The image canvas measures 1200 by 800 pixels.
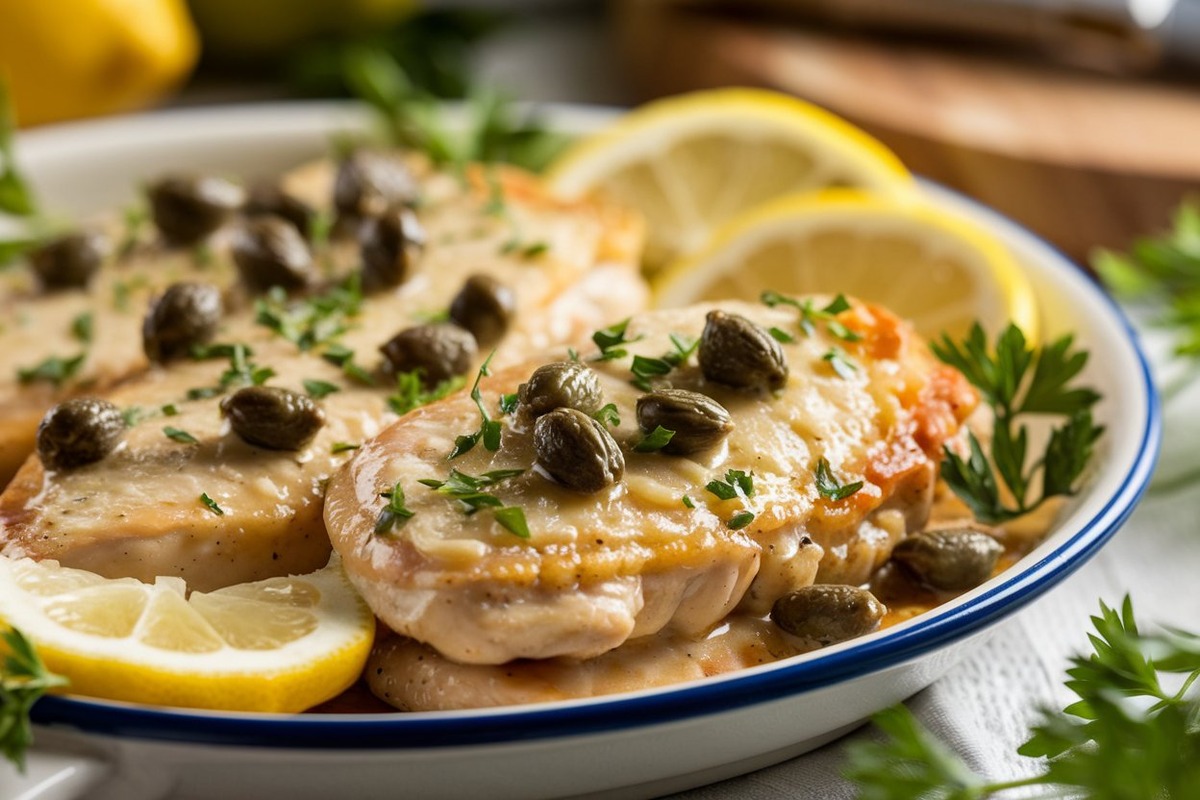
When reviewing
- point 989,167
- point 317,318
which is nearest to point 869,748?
point 317,318

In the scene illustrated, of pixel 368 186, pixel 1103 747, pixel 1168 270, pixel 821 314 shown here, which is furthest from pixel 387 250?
pixel 1168 270

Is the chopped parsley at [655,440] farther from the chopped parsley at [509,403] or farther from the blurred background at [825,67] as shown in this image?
the blurred background at [825,67]

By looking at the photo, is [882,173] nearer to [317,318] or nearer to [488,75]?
[317,318]

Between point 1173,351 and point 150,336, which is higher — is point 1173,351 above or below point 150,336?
above

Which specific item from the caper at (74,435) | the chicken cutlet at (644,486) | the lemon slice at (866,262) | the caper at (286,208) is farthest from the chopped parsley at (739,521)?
the caper at (286,208)

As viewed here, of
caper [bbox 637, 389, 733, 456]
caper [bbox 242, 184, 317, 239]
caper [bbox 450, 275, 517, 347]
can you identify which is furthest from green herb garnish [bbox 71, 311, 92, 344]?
caper [bbox 637, 389, 733, 456]
